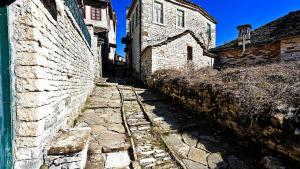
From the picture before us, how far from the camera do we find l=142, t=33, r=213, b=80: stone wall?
1145cm

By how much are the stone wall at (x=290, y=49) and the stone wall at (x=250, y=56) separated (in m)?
0.60

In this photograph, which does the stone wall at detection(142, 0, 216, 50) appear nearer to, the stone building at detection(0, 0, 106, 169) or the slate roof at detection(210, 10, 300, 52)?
the slate roof at detection(210, 10, 300, 52)

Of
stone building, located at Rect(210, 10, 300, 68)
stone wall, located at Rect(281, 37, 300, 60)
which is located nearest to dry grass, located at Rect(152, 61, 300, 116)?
stone wall, located at Rect(281, 37, 300, 60)

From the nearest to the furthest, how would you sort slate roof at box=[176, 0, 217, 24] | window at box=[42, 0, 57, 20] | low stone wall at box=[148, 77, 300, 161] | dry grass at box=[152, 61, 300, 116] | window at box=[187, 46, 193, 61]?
1. window at box=[42, 0, 57, 20]
2. low stone wall at box=[148, 77, 300, 161]
3. dry grass at box=[152, 61, 300, 116]
4. window at box=[187, 46, 193, 61]
5. slate roof at box=[176, 0, 217, 24]

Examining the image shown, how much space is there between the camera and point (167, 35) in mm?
15062

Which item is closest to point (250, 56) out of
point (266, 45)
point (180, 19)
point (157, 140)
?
point (266, 45)

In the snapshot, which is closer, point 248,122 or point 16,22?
point 16,22

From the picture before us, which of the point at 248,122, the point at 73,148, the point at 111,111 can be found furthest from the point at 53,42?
the point at 248,122

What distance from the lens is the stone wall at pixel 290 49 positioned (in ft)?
34.4

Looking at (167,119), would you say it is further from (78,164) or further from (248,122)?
(78,164)

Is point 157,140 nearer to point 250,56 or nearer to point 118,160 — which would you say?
point 118,160

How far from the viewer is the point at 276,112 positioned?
385cm

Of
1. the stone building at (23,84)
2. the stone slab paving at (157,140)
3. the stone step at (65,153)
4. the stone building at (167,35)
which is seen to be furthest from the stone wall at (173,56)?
the stone building at (23,84)

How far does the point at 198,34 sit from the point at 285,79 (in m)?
13.3
